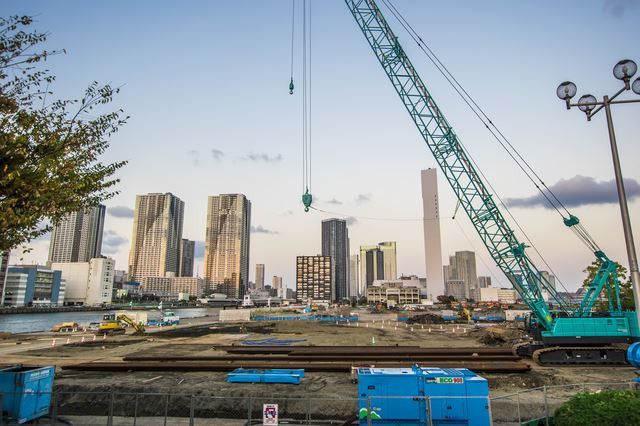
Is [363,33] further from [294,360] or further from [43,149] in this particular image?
[43,149]

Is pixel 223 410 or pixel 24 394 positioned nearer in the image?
Result: pixel 24 394

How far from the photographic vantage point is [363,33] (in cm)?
4559

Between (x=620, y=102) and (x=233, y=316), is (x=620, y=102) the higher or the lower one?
the higher one

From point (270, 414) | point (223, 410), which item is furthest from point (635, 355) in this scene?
point (223, 410)

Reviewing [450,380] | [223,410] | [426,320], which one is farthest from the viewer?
[426,320]

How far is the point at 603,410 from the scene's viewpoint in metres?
8.47

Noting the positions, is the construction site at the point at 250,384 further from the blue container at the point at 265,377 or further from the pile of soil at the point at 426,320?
the pile of soil at the point at 426,320

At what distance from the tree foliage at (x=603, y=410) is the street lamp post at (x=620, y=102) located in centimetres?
195

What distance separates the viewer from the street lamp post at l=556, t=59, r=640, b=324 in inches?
365

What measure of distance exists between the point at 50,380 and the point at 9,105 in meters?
11.9

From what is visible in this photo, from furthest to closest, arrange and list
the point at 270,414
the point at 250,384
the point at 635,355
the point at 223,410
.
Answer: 1. the point at 250,384
2. the point at 223,410
3. the point at 635,355
4. the point at 270,414

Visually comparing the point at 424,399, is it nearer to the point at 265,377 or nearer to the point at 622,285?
the point at 265,377

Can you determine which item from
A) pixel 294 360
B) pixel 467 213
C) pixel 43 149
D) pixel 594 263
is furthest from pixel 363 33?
pixel 594 263

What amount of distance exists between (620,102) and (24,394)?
880 inches
